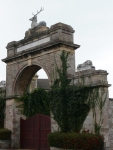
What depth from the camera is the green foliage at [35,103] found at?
16969 mm

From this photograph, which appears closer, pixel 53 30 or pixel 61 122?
pixel 61 122

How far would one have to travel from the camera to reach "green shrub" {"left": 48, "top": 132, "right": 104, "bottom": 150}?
444 inches

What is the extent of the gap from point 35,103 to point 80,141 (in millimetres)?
8323

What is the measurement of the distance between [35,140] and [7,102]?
319 cm

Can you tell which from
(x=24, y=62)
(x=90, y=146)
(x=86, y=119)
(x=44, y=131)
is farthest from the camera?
(x=24, y=62)

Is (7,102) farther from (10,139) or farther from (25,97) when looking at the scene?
(10,139)

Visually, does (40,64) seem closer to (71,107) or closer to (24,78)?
(24,78)

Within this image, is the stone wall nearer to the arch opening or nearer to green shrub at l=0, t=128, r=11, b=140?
green shrub at l=0, t=128, r=11, b=140

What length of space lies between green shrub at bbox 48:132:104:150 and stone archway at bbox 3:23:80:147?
10.3 ft

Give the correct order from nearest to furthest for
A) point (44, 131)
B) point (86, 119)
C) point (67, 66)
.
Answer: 1. point (86, 119)
2. point (67, 66)
3. point (44, 131)

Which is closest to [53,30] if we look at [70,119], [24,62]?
[24,62]

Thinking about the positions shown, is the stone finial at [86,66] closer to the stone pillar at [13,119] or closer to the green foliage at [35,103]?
the green foliage at [35,103]

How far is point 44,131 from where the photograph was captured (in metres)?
14.8

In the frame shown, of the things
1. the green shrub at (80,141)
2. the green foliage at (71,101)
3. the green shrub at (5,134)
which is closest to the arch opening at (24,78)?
the green shrub at (5,134)
